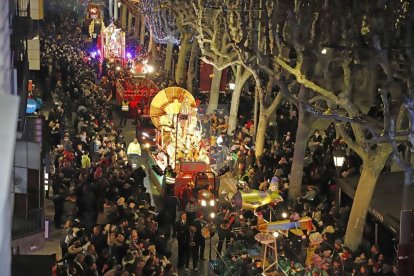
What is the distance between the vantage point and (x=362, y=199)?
18.0 meters

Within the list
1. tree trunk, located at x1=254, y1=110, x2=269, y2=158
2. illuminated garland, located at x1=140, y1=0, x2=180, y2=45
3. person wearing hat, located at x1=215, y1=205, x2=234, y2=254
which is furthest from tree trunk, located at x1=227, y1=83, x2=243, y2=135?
illuminated garland, located at x1=140, y1=0, x2=180, y2=45

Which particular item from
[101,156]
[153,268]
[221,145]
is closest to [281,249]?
[153,268]

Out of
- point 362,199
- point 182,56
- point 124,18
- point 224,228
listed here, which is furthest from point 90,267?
point 124,18

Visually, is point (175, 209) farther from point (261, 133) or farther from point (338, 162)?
point (261, 133)

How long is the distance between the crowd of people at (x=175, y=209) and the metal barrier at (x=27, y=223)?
68cm

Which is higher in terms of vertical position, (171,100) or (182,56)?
(182,56)

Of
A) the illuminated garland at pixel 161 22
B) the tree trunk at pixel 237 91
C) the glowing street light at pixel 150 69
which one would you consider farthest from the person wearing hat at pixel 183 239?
the glowing street light at pixel 150 69

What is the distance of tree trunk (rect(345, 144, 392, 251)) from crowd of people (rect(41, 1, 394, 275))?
0.43 meters

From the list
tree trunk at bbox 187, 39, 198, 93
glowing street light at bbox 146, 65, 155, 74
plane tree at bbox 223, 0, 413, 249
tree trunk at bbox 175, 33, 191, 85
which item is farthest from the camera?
glowing street light at bbox 146, 65, 155, 74

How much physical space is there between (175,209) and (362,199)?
4581mm

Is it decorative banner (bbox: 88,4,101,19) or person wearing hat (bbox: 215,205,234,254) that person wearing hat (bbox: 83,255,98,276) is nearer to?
person wearing hat (bbox: 215,205,234,254)

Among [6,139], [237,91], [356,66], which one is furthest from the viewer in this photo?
[237,91]

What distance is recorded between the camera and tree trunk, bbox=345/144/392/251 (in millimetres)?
17672

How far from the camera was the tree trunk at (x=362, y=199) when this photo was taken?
17.7 m
